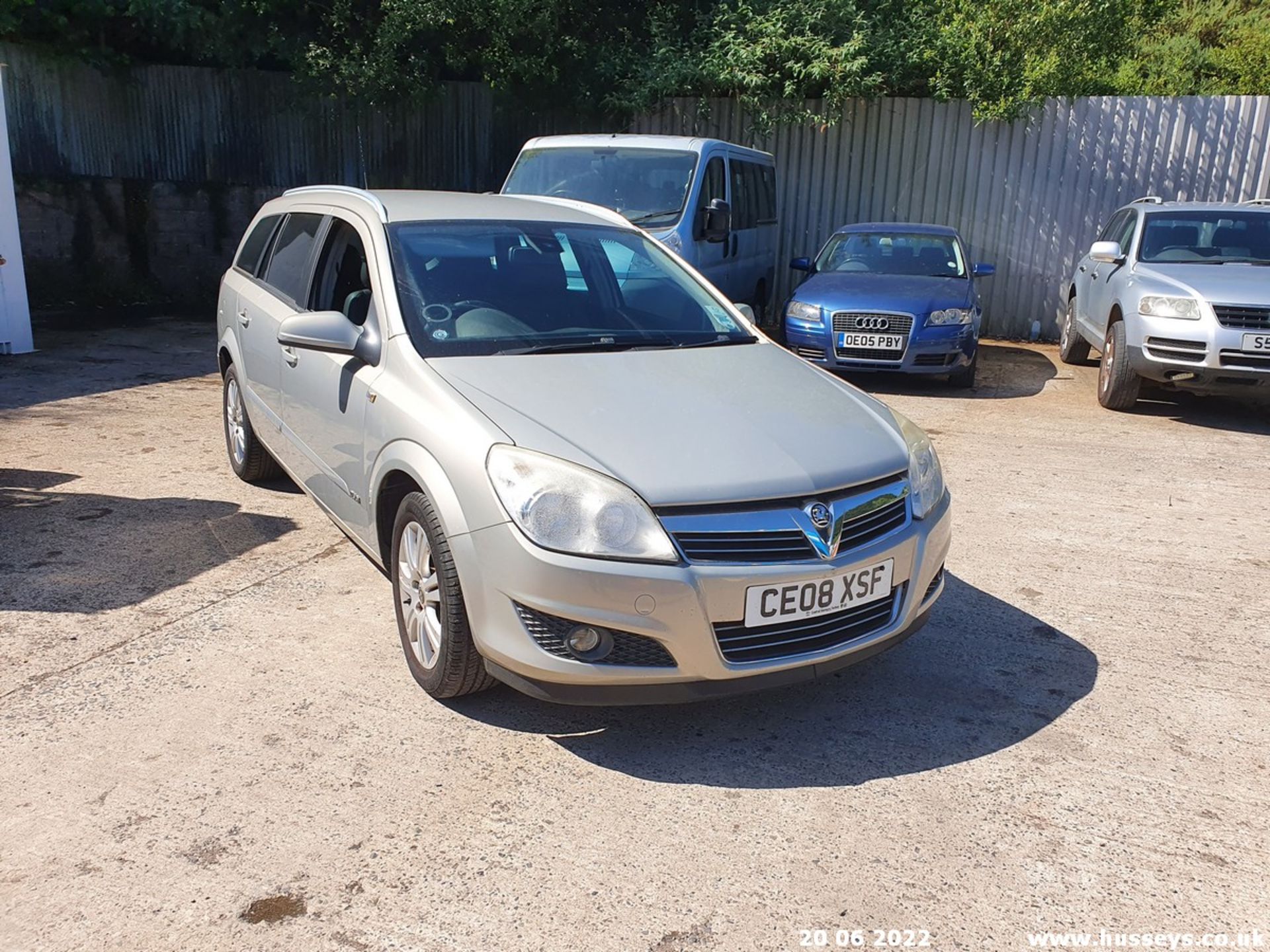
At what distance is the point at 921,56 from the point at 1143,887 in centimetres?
1196

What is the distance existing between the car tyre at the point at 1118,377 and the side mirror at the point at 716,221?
134 inches

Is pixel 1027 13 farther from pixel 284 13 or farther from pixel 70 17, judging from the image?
pixel 70 17

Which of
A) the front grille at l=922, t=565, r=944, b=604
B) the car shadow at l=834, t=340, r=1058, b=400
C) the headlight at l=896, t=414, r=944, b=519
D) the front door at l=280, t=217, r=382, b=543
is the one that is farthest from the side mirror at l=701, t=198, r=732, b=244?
the front grille at l=922, t=565, r=944, b=604

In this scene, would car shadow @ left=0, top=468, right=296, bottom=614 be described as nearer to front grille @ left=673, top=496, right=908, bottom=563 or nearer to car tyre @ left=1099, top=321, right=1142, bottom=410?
front grille @ left=673, top=496, right=908, bottom=563

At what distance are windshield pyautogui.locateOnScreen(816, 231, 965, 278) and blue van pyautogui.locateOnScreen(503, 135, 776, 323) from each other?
3.40 feet

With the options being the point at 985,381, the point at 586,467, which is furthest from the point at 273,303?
the point at 985,381

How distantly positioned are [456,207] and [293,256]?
1038 mm

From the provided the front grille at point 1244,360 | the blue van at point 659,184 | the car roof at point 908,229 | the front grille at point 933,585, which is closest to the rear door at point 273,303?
the front grille at point 933,585

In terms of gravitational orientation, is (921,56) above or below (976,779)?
above

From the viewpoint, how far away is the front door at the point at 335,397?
4.07 m

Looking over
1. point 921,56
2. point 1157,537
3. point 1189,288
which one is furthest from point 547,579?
point 921,56

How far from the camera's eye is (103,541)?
17.0 feet

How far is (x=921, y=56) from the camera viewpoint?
1285 cm

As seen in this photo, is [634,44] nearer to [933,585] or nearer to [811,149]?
[811,149]
